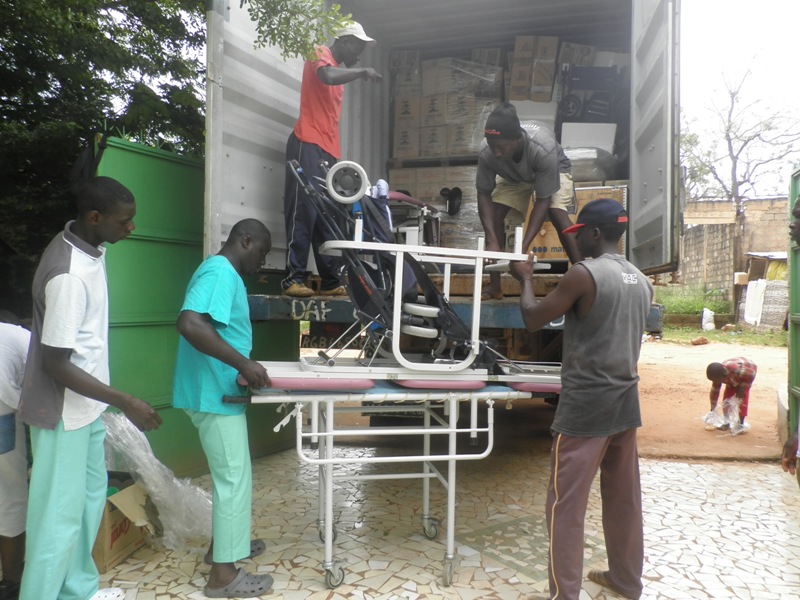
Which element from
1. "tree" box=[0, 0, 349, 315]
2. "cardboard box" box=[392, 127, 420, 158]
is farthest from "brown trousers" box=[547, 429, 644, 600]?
"tree" box=[0, 0, 349, 315]

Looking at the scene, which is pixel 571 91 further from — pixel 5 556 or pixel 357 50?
pixel 5 556

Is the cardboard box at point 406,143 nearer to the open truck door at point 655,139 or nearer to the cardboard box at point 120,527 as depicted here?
the open truck door at point 655,139

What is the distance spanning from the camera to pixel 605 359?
2.17 meters

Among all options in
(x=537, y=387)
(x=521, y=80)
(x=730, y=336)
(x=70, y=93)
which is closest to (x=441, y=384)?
(x=537, y=387)

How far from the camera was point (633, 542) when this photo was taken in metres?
2.35

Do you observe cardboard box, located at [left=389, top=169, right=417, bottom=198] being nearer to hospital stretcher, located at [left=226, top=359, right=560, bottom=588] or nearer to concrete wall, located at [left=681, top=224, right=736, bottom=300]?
hospital stretcher, located at [left=226, top=359, right=560, bottom=588]

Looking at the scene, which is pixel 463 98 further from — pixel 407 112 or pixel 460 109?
pixel 407 112

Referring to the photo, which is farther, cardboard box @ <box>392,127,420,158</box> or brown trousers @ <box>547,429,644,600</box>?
cardboard box @ <box>392,127,420,158</box>

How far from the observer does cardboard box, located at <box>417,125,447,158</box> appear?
5.69 m

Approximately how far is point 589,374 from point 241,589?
1.66m

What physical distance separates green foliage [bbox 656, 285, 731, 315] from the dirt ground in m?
4.44

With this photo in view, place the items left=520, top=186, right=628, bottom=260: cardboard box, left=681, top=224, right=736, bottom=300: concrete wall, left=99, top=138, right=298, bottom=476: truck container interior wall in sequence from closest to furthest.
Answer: left=99, top=138, right=298, bottom=476: truck container interior wall
left=520, top=186, right=628, bottom=260: cardboard box
left=681, top=224, right=736, bottom=300: concrete wall

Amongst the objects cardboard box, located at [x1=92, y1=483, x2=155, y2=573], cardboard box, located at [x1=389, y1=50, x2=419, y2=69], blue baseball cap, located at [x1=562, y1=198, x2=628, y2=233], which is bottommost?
cardboard box, located at [x1=92, y1=483, x2=155, y2=573]

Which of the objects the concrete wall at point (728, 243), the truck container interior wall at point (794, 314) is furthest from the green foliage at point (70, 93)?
the concrete wall at point (728, 243)
